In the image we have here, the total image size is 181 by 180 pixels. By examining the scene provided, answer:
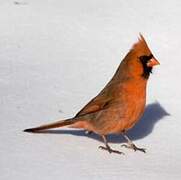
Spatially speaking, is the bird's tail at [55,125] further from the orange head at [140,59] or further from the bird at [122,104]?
the orange head at [140,59]

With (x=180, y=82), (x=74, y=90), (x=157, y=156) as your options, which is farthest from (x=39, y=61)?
(x=157, y=156)

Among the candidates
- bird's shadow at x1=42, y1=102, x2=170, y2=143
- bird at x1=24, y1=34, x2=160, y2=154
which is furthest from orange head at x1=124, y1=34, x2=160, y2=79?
bird's shadow at x1=42, y1=102, x2=170, y2=143

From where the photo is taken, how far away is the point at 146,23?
5.82 meters

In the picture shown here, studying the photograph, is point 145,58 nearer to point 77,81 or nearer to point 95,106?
point 95,106

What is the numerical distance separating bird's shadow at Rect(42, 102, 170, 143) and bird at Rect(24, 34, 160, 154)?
0.30 ft

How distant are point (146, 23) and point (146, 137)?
5.06ft

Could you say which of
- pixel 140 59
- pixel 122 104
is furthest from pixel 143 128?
pixel 140 59

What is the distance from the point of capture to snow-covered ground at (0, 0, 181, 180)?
154 inches

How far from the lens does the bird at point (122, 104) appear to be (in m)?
4.30

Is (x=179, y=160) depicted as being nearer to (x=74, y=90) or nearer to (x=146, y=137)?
(x=146, y=137)

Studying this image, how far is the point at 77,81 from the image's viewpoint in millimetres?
5008

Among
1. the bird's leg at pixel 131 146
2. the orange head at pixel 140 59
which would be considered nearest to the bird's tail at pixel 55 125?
the bird's leg at pixel 131 146

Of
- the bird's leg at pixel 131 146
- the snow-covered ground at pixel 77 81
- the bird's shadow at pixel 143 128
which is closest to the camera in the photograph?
the snow-covered ground at pixel 77 81

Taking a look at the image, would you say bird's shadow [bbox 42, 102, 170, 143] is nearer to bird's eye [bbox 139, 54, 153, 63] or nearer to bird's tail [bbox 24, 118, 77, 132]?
bird's tail [bbox 24, 118, 77, 132]
